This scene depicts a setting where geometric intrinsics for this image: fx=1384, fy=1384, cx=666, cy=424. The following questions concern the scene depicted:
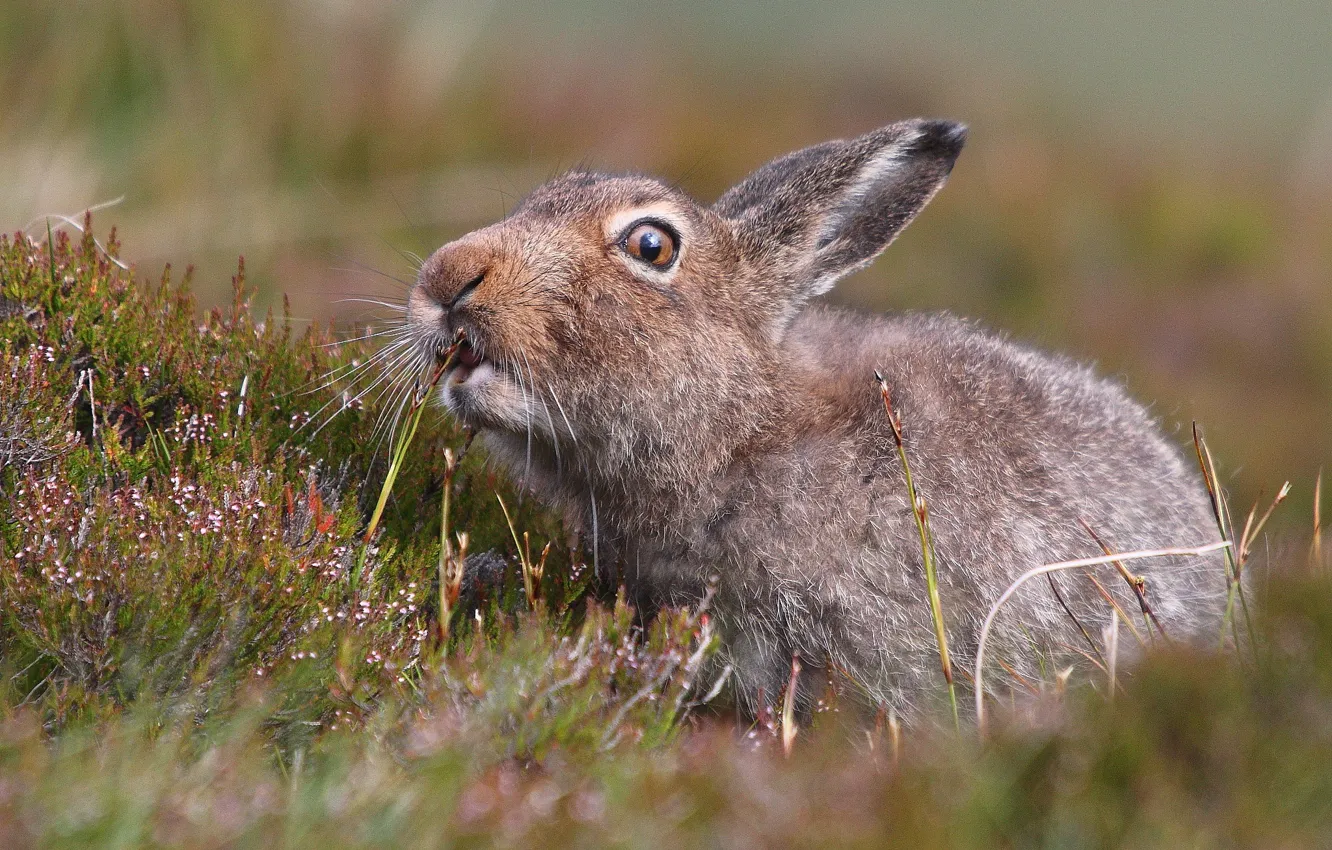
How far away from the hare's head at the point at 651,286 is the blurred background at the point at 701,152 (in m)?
1.20

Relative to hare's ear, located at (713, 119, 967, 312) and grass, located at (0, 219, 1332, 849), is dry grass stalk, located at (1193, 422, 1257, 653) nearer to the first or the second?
grass, located at (0, 219, 1332, 849)

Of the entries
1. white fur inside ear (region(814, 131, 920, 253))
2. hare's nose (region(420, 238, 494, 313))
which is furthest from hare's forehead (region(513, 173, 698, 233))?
white fur inside ear (region(814, 131, 920, 253))

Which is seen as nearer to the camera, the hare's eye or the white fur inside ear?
the hare's eye

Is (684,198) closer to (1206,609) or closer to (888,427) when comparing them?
(888,427)

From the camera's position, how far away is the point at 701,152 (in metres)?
13.4

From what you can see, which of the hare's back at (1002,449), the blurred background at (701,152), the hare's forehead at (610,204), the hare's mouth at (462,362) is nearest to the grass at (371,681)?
the hare's mouth at (462,362)

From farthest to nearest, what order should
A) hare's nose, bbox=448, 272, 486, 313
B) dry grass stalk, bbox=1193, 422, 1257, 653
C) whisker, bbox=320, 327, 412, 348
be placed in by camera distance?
1. whisker, bbox=320, 327, 412, 348
2. hare's nose, bbox=448, 272, 486, 313
3. dry grass stalk, bbox=1193, 422, 1257, 653

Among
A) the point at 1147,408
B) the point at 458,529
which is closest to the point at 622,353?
the point at 458,529

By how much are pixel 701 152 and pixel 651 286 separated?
8071 mm

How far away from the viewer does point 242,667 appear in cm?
421

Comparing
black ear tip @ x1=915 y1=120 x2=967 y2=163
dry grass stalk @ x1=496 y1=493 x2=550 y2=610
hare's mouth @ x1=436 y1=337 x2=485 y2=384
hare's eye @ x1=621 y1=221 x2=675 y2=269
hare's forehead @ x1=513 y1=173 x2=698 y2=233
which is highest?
black ear tip @ x1=915 y1=120 x2=967 y2=163

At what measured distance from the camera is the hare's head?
5.21m

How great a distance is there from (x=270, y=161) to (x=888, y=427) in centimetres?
739

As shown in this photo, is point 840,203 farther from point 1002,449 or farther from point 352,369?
point 352,369
